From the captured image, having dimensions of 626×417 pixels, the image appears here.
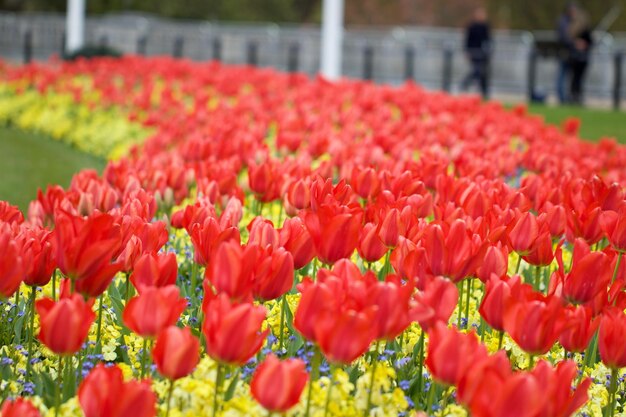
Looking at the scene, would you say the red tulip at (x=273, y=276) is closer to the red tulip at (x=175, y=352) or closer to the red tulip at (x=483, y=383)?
the red tulip at (x=175, y=352)

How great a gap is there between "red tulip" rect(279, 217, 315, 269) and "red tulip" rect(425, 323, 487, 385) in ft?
2.38

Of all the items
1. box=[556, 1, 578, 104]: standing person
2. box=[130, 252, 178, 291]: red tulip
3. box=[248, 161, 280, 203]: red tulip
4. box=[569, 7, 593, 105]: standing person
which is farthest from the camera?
box=[569, 7, 593, 105]: standing person

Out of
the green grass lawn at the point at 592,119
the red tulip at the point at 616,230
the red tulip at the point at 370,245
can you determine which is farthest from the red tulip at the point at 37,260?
the green grass lawn at the point at 592,119

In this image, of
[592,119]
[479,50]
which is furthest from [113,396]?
[479,50]

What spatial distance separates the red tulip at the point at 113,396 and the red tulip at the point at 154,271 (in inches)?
19.8

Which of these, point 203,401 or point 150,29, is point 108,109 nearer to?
point 203,401

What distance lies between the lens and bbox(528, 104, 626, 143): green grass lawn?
16969 mm

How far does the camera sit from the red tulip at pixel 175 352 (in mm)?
2117

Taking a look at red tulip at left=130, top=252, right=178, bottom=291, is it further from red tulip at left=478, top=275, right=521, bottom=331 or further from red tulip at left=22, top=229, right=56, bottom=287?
red tulip at left=478, top=275, right=521, bottom=331

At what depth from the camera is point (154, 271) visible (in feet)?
8.44

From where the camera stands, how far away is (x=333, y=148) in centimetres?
605

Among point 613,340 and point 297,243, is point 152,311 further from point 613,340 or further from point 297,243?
point 613,340

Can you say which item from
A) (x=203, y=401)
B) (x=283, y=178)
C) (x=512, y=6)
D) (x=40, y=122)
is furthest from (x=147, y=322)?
(x=512, y=6)

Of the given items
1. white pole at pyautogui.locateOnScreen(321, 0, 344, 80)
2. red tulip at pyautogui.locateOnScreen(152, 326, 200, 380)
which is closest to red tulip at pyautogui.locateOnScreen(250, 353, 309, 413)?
red tulip at pyautogui.locateOnScreen(152, 326, 200, 380)
